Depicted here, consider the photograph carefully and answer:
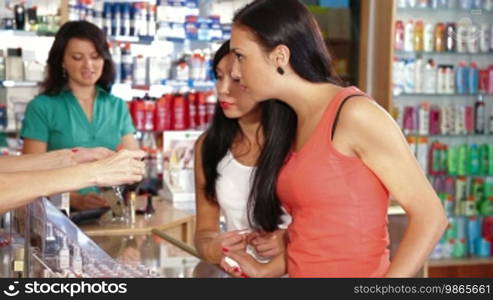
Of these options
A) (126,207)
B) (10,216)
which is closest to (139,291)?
(10,216)

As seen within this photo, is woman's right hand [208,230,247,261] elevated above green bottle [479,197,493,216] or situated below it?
above

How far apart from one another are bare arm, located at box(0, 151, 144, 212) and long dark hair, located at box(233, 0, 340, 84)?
19.7 inches

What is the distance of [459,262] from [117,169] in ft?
17.6

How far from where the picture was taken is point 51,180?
1.92 metres

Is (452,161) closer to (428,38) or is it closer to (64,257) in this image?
(428,38)

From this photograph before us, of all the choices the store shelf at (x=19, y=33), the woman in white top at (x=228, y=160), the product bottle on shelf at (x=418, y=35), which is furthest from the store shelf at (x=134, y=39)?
the woman in white top at (x=228, y=160)

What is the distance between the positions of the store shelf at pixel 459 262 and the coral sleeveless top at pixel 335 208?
4830mm

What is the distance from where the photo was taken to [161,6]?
22.0 ft

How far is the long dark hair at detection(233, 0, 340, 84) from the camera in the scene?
6.97 ft

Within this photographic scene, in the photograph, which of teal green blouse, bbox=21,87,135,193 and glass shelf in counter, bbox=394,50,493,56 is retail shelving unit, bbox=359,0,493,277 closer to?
glass shelf in counter, bbox=394,50,493,56

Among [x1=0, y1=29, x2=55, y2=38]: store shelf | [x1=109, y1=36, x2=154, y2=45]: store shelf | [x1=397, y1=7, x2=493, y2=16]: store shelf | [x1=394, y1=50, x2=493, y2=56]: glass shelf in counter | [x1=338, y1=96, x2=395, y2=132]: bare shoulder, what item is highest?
[x1=397, y1=7, x2=493, y2=16]: store shelf

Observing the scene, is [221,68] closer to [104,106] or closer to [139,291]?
[139,291]

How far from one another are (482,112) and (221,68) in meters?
4.53

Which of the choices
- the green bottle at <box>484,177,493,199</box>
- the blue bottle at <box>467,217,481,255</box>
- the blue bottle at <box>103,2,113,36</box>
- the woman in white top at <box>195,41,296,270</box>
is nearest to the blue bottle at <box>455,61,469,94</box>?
the green bottle at <box>484,177,493,199</box>
